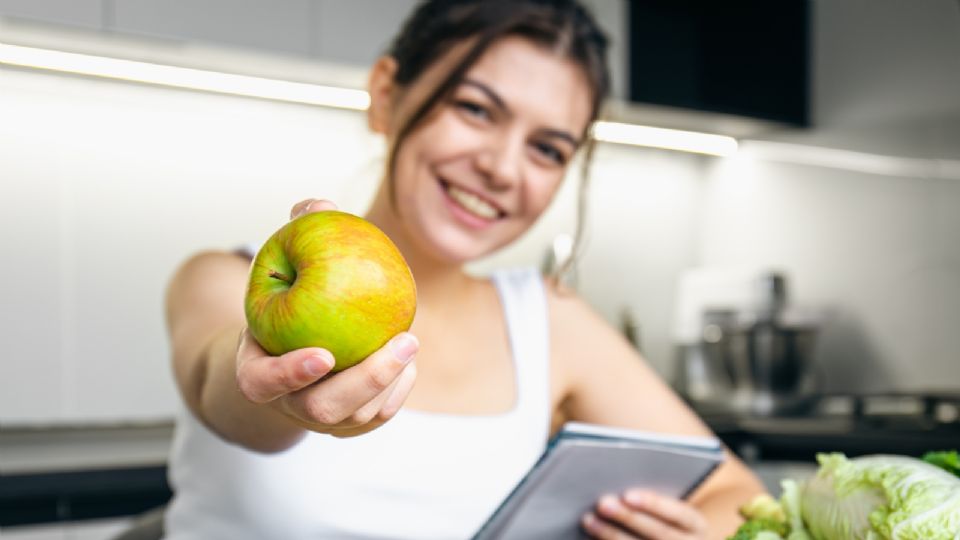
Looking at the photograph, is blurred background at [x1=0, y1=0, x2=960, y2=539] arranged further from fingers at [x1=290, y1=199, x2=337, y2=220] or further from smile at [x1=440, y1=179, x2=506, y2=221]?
fingers at [x1=290, y1=199, x2=337, y2=220]

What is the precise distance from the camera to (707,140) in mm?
3549

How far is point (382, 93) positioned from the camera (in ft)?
4.44

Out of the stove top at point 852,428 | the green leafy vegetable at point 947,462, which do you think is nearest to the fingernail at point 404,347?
the green leafy vegetable at point 947,462

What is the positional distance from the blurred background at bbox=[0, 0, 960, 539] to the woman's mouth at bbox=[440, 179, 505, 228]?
0.54 metres

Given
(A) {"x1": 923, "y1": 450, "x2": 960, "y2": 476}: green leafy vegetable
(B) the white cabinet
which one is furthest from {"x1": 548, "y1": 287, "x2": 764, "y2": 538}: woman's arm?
(B) the white cabinet

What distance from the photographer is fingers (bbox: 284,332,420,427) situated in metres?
0.52

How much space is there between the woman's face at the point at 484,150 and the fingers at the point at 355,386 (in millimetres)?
659

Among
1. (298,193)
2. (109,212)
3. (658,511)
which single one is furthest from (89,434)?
(658,511)

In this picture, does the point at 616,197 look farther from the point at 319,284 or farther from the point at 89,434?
the point at 319,284

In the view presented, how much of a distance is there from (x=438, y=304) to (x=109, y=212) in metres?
1.47

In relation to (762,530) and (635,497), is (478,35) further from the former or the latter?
(762,530)

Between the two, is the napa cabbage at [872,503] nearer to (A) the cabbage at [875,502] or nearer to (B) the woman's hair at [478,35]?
(A) the cabbage at [875,502]

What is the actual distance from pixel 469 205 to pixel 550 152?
0.47 ft

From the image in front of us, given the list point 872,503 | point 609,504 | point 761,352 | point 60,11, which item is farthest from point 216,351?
point 761,352
